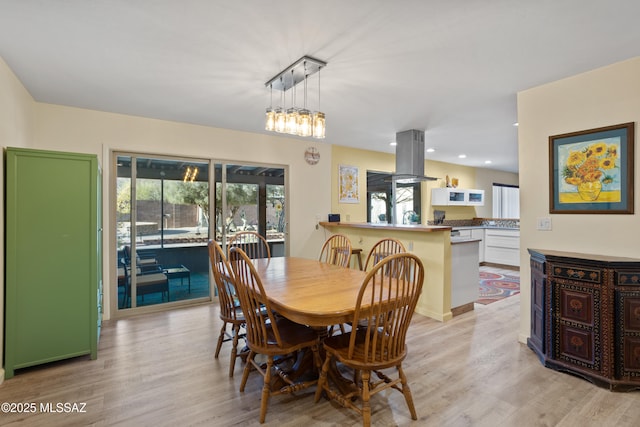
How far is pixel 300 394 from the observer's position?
2.14 m

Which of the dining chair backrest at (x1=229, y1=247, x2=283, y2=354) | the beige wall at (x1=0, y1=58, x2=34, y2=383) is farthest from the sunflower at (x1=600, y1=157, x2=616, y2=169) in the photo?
the beige wall at (x1=0, y1=58, x2=34, y2=383)

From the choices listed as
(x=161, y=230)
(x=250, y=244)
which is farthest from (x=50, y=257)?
(x=250, y=244)

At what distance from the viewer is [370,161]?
5.90 m

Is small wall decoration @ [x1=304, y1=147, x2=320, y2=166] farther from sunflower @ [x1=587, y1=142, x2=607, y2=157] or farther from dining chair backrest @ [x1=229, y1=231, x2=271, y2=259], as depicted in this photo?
sunflower @ [x1=587, y1=142, x2=607, y2=157]

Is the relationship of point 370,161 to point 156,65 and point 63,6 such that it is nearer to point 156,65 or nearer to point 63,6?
point 156,65

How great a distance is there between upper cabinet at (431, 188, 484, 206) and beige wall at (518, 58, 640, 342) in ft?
12.5

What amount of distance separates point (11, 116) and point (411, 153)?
165 inches

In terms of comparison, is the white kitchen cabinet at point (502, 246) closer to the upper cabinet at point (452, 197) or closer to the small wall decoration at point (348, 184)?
the upper cabinet at point (452, 197)

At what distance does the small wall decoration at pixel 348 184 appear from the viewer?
5.49m

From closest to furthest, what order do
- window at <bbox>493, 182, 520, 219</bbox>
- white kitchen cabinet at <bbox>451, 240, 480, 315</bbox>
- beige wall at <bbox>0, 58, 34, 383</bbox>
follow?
beige wall at <bbox>0, 58, 34, 383</bbox> < white kitchen cabinet at <bbox>451, 240, 480, 315</bbox> < window at <bbox>493, 182, 520, 219</bbox>

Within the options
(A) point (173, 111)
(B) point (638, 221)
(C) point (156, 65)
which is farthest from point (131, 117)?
(B) point (638, 221)

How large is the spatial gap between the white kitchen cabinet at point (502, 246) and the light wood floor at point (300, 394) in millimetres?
3848

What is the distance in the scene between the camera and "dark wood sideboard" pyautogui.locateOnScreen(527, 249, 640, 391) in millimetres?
2188

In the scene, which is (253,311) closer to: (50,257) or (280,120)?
(280,120)
